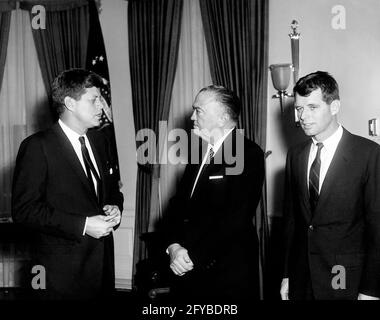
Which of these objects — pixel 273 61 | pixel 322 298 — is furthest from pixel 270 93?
pixel 322 298

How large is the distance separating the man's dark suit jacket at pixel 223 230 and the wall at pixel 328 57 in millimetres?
2435

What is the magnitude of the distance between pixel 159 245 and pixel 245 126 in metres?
1.54

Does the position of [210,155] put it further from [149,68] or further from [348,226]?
[149,68]

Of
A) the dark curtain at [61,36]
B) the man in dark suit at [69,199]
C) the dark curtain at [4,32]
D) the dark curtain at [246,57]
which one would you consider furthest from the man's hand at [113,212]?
the dark curtain at [4,32]

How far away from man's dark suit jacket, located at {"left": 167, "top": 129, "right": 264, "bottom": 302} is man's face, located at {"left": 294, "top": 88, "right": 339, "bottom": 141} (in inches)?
11.8

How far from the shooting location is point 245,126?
17.4 feet

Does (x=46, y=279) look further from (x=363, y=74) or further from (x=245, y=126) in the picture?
(x=363, y=74)

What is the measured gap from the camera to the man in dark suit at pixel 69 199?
2521mm

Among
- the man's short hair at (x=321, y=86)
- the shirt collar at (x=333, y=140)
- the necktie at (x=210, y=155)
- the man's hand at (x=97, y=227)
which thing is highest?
the man's short hair at (x=321, y=86)

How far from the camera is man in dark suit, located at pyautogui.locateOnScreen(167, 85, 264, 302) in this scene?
262cm

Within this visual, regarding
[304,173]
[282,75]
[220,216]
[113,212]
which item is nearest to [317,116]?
[304,173]

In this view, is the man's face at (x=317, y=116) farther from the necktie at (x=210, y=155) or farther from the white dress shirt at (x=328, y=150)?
the necktie at (x=210, y=155)

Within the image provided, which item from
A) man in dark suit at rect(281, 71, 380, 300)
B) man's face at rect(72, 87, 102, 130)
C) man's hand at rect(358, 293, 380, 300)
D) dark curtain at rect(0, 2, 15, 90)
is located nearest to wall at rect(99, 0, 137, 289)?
dark curtain at rect(0, 2, 15, 90)
